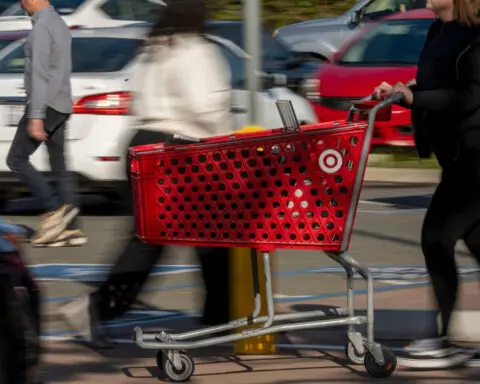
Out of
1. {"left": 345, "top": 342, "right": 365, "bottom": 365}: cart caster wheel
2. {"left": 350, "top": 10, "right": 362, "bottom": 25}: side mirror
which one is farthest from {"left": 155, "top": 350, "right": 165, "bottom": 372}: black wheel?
{"left": 350, "top": 10, "right": 362, "bottom": 25}: side mirror

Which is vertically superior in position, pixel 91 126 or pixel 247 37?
pixel 247 37

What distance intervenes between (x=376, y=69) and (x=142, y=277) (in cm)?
956

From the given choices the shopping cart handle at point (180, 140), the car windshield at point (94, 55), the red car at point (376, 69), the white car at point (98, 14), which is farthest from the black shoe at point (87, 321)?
the white car at point (98, 14)

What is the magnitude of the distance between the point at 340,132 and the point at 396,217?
242 inches

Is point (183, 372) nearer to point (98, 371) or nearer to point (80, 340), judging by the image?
point (98, 371)

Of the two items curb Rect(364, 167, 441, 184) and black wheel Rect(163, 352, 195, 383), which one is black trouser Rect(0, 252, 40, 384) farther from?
curb Rect(364, 167, 441, 184)

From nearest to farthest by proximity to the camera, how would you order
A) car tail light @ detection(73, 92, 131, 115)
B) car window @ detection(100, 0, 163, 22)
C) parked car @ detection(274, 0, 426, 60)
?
1. car tail light @ detection(73, 92, 131, 115)
2. car window @ detection(100, 0, 163, 22)
3. parked car @ detection(274, 0, 426, 60)

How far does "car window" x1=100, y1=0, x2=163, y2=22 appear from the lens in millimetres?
18172

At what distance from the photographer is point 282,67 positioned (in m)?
15.0

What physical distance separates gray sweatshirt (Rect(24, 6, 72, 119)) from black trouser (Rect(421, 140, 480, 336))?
13.4 feet

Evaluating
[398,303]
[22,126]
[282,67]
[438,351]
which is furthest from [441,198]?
[282,67]

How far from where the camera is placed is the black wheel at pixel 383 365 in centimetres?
594

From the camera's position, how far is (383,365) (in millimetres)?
5934

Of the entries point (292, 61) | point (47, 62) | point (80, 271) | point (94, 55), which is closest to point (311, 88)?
point (292, 61)
